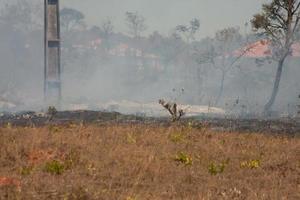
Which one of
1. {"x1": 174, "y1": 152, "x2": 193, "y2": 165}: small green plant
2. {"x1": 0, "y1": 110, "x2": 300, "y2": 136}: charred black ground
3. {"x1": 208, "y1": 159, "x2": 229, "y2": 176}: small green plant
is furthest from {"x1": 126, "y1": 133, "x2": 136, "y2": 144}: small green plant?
{"x1": 0, "y1": 110, "x2": 300, "y2": 136}: charred black ground

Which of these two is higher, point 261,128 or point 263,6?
point 263,6

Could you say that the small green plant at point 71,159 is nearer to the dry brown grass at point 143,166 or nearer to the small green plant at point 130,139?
the dry brown grass at point 143,166

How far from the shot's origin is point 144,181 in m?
6.45

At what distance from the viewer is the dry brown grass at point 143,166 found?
231 inches

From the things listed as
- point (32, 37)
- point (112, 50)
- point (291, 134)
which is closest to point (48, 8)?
point (291, 134)

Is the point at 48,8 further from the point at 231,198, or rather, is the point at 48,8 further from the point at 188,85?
the point at 188,85

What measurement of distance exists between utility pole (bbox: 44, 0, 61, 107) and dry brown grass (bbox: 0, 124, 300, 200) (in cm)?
1269

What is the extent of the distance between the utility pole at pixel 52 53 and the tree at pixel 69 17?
5603cm

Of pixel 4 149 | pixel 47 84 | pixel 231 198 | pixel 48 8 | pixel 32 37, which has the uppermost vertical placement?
pixel 32 37

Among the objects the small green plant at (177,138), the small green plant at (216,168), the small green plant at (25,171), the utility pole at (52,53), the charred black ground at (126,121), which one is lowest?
the small green plant at (216,168)

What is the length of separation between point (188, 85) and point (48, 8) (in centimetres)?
3982

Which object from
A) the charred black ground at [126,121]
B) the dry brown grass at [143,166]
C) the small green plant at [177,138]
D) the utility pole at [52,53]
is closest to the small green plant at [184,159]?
the dry brown grass at [143,166]

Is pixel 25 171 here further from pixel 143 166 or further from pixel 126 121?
pixel 126 121

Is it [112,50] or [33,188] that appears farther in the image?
[112,50]
